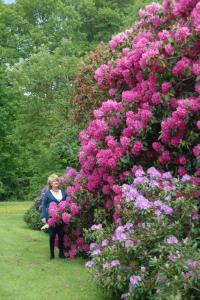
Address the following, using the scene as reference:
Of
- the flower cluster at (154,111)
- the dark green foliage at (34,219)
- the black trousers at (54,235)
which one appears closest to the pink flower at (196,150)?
the flower cluster at (154,111)

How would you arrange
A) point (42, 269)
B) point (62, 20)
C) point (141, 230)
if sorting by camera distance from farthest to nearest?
point (62, 20) → point (42, 269) → point (141, 230)

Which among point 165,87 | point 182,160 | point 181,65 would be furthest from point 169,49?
point 182,160

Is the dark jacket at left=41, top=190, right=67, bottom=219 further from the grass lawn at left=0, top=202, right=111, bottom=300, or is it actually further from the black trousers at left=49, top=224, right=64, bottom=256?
the grass lawn at left=0, top=202, right=111, bottom=300

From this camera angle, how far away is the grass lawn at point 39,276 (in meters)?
7.38

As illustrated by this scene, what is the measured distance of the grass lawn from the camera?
7.38 metres

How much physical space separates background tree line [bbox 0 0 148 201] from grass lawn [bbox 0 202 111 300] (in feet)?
21.0

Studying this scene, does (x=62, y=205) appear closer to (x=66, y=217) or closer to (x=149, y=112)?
(x=66, y=217)

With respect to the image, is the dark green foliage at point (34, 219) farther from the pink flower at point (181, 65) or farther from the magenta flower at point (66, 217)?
the pink flower at point (181, 65)

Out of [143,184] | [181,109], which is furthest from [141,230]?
[181,109]

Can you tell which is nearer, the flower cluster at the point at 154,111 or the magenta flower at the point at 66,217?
the flower cluster at the point at 154,111

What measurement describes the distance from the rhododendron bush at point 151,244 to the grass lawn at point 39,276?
32.3 inches

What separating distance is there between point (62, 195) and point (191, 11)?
13.5ft

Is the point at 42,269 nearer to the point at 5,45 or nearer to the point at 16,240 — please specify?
the point at 16,240

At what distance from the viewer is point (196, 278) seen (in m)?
5.62
